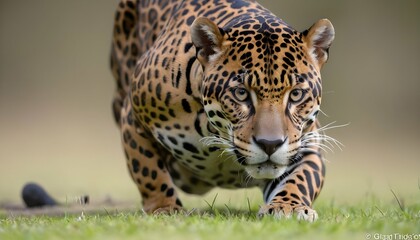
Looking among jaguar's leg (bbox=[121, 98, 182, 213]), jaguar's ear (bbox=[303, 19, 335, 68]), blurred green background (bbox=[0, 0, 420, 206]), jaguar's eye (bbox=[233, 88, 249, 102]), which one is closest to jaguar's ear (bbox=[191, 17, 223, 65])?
jaguar's eye (bbox=[233, 88, 249, 102])

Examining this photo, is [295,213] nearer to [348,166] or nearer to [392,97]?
[348,166]

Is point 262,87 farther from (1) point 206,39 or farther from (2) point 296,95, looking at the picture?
(1) point 206,39

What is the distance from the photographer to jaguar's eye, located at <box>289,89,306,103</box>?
620cm

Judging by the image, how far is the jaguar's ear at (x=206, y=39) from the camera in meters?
6.48

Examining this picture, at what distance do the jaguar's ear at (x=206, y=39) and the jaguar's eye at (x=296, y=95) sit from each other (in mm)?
613

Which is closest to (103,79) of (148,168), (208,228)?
(148,168)

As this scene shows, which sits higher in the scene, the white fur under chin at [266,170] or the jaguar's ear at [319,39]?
the jaguar's ear at [319,39]

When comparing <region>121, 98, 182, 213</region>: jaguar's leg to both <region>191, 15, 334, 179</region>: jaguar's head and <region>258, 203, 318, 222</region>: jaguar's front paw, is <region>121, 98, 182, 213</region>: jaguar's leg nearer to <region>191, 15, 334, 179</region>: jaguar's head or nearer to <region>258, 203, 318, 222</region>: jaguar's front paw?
<region>191, 15, 334, 179</region>: jaguar's head

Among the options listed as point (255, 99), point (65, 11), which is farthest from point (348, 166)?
point (65, 11)

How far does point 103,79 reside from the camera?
90.0 feet

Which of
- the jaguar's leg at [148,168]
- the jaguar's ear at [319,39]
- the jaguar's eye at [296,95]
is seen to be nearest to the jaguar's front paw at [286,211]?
the jaguar's eye at [296,95]

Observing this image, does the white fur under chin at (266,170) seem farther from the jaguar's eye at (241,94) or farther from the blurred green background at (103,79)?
the blurred green background at (103,79)

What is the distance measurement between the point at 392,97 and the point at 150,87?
65.4 ft

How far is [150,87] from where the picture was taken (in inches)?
282
